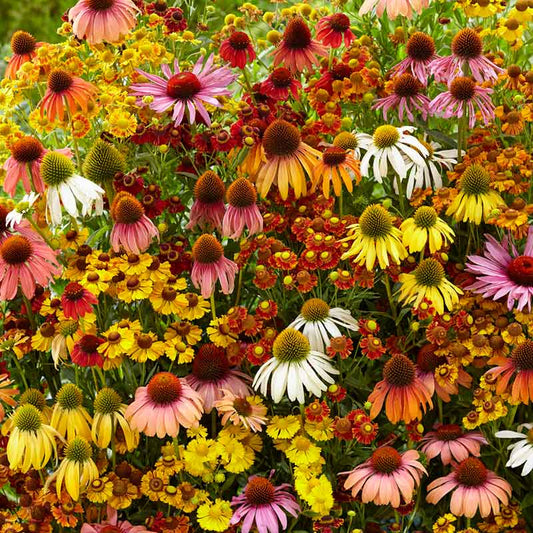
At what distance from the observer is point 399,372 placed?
1925mm

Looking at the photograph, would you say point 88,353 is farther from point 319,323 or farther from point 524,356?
point 524,356

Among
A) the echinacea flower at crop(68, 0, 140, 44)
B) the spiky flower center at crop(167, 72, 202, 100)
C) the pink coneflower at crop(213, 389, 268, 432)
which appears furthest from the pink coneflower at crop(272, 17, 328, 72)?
the pink coneflower at crop(213, 389, 268, 432)

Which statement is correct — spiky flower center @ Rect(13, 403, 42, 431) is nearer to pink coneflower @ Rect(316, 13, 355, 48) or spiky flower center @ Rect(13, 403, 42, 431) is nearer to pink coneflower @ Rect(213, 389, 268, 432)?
pink coneflower @ Rect(213, 389, 268, 432)

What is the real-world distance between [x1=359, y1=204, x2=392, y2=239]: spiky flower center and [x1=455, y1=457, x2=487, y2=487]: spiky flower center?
0.48 metres

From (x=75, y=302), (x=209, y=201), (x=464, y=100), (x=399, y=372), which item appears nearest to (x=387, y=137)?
(x=464, y=100)

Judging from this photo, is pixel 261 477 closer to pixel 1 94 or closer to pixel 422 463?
pixel 422 463

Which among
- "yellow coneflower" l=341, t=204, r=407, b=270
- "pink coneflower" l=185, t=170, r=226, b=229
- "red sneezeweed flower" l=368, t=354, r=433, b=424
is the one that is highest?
"pink coneflower" l=185, t=170, r=226, b=229

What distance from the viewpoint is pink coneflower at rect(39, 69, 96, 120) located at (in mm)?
2164

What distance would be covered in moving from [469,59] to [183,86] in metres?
0.65

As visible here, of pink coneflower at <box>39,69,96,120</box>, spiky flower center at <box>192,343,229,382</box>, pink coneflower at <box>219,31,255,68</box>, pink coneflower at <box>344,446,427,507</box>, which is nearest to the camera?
pink coneflower at <box>344,446,427,507</box>

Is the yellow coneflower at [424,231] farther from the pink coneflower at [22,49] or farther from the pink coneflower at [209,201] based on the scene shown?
A: the pink coneflower at [22,49]

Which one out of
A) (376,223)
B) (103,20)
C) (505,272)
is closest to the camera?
(376,223)

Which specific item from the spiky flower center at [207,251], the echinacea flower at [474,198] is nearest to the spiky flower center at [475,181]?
the echinacea flower at [474,198]

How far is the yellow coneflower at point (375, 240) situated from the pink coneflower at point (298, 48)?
0.51 meters
